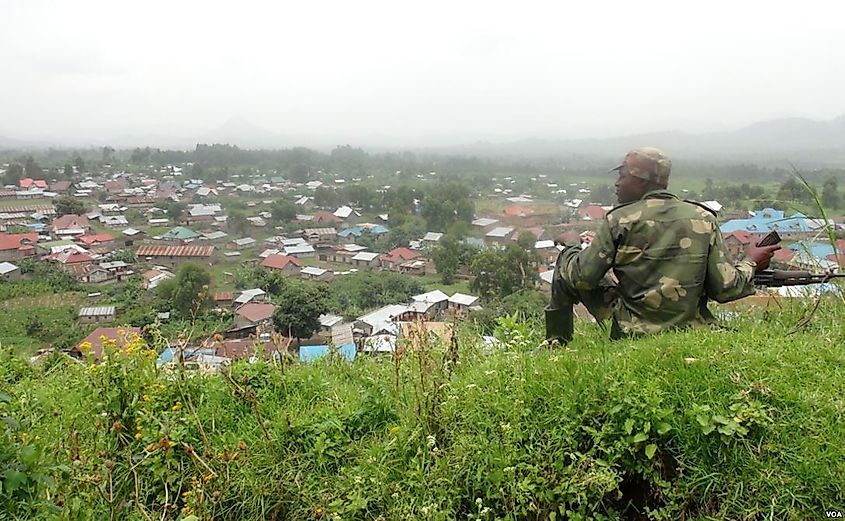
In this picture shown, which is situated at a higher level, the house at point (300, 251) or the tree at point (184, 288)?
the tree at point (184, 288)

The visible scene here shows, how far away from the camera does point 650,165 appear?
306 centimetres

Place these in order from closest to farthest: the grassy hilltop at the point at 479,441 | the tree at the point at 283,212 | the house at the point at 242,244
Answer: the grassy hilltop at the point at 479,441 → the house at the point at 242,244 → the tree at the point at 283,212

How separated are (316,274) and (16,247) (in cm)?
1643

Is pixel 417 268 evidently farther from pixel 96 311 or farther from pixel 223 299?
pixel 96 311

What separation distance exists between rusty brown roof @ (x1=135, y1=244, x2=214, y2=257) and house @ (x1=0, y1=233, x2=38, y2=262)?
205 inches

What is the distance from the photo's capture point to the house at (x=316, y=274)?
28241 millimetres

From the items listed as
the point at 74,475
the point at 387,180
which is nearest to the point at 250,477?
the point at 74,475

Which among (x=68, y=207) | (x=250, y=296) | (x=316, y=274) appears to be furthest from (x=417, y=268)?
(x=68, y=207)

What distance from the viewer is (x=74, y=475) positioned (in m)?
2.16

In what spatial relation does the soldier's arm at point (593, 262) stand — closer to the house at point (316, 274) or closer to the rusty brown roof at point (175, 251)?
the house at point (316, 274)

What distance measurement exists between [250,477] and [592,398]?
54.6 inches

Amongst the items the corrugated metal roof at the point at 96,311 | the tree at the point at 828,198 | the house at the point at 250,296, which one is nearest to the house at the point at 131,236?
the corrugated metal roof at the point at 96,311

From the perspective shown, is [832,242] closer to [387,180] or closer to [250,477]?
[250,477]

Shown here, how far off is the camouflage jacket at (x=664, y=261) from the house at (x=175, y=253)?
31257 mm
